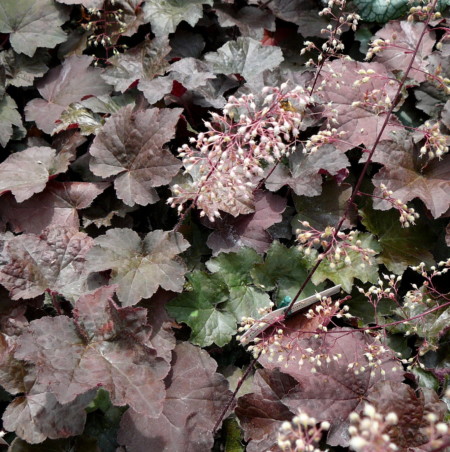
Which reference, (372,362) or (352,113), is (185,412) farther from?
(352,113)

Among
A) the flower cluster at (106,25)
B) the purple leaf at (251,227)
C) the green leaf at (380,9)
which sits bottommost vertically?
the purple leaf at (251,227)

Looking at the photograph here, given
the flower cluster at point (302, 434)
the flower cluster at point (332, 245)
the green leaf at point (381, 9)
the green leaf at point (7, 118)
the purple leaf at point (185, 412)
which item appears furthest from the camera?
the green leaf at point (381, 9)

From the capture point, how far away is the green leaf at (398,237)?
203cm

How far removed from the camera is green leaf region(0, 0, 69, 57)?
247 cm

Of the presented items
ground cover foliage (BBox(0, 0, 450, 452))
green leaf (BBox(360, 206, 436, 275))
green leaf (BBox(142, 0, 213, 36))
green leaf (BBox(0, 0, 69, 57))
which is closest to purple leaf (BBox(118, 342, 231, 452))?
ground cover foliage (BBox(0, 0, 450, 452))

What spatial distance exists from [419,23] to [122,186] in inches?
61.8

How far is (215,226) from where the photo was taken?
6.73 ft

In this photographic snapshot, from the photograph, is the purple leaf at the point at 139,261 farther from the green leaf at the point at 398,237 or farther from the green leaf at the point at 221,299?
the green leaf at the point at 398,237

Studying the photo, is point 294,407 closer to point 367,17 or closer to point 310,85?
point 310,85

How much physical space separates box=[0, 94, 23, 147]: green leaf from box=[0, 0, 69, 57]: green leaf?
30cm

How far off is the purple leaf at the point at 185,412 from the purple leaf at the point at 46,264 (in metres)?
0.46

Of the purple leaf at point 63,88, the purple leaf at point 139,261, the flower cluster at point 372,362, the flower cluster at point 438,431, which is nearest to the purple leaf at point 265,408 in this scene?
the flower cluster at point 372,362

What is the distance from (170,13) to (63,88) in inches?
24.6

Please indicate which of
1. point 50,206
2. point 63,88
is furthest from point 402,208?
point 63,88
